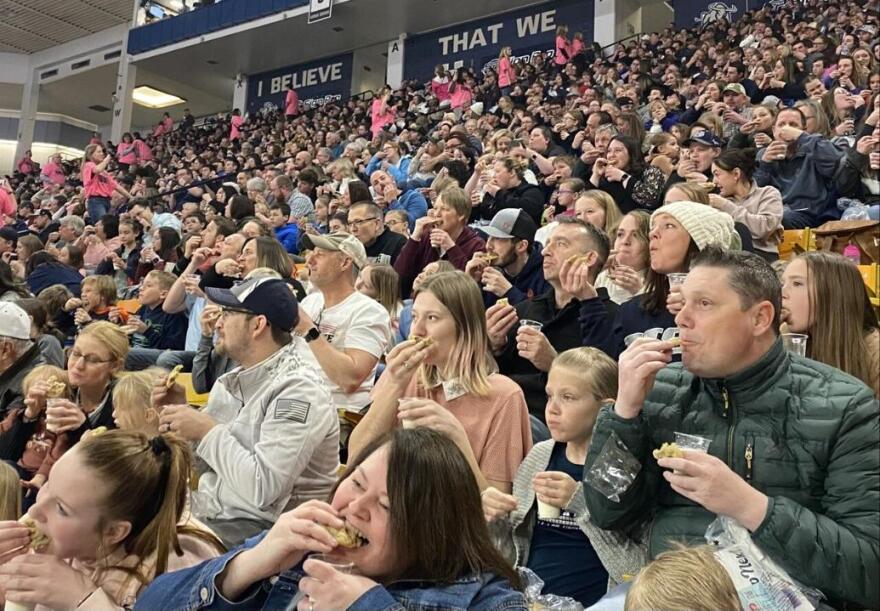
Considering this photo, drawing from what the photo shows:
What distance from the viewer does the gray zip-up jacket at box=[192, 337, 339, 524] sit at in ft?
7.95

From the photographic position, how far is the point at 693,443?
1763mm

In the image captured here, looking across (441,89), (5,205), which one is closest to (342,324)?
(441,89)

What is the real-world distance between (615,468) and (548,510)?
30cm

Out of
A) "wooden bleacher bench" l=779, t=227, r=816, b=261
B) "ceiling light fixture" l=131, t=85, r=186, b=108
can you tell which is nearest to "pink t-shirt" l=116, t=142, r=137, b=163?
"ceiling light fixture" l=131, t=85, r=186, b=108

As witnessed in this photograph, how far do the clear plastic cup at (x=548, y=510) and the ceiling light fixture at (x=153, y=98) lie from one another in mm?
22203

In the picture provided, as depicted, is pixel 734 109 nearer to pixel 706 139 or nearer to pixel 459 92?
pixel 706 139

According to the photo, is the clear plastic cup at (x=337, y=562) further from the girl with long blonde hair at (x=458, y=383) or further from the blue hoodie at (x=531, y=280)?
the blue hoodie at (x=531, y=280)

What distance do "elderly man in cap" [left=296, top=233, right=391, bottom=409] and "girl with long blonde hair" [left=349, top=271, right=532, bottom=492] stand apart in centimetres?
76

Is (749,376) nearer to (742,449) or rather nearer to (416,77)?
(742,449)

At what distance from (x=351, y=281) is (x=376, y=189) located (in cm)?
384

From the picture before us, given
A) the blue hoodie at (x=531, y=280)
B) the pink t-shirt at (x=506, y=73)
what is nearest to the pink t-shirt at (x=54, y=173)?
the pink t-shirt at (x=506, y=73)

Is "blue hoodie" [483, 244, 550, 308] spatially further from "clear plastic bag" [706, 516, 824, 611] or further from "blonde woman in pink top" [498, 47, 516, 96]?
"blonde woman in pink top" [498, 47, 516, 96]

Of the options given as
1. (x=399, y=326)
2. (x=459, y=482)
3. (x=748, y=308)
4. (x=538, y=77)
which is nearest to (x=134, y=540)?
(x=459, y=482)

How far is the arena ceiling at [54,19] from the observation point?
19.5 m
